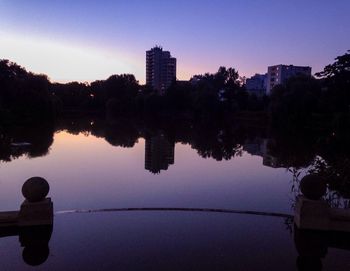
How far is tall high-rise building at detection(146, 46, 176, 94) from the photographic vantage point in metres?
162

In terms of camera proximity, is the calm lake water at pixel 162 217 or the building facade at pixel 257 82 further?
the building facade at pixel 257 82

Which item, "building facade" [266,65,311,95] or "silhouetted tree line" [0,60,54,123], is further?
"building facade" [266,65,311,95]

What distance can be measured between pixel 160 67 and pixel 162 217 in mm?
155664

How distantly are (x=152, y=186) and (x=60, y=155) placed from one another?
35.5 ft

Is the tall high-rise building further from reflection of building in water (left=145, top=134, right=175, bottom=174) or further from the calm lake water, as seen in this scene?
the calm lake water

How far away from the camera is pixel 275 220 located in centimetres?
934

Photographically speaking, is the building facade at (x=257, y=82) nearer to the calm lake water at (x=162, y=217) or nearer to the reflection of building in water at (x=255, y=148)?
the reflection of building in water at (x=255, y=148)

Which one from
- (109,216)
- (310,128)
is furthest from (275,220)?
(310,128)

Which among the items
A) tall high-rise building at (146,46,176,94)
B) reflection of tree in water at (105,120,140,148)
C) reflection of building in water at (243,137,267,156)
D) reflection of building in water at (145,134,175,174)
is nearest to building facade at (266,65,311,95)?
tall high-rise building at (146,46,176,94)

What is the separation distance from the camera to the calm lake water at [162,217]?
6789mm

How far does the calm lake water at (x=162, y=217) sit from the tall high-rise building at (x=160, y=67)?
470 ft

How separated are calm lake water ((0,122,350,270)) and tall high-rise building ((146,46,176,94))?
143373 mm

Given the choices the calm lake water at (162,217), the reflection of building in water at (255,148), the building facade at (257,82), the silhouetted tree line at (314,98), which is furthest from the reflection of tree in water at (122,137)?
the building facade at (257,82)

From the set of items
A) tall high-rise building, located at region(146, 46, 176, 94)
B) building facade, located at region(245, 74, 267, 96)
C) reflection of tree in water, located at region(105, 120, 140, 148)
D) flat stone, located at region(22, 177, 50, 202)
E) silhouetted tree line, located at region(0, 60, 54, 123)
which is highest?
tall high-rise building, located at region(146, 46, 176, 94)
